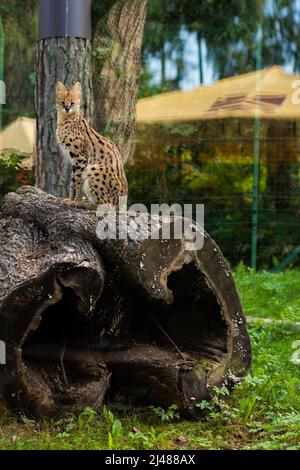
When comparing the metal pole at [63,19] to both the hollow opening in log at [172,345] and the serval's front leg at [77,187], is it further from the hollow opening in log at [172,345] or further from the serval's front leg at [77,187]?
the hollow opening in log at [172,345]

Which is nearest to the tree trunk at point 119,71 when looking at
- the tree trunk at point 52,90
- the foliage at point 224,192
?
the tree trunk at point 52,90

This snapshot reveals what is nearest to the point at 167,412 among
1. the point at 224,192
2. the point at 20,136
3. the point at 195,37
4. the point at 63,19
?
the point at 63,19

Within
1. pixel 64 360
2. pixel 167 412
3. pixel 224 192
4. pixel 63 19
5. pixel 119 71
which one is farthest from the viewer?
pixel 224 192

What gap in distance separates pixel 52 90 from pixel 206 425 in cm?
369

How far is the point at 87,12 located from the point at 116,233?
317cm

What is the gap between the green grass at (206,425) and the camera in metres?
4.20

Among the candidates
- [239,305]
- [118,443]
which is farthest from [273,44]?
[118,443]

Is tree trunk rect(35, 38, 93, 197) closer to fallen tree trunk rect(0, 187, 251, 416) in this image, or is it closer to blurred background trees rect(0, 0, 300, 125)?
fallen tree trunk rect(0, 187, 251, 416)

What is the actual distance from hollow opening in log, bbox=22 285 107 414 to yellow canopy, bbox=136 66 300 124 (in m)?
6.51

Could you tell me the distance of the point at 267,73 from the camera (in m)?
11.3

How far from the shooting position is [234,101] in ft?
35.9

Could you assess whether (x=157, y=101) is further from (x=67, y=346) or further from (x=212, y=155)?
(x=67, y=346)

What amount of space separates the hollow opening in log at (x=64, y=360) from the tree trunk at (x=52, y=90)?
2.47 meters

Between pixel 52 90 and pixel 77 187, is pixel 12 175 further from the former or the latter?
pixel 77 187
